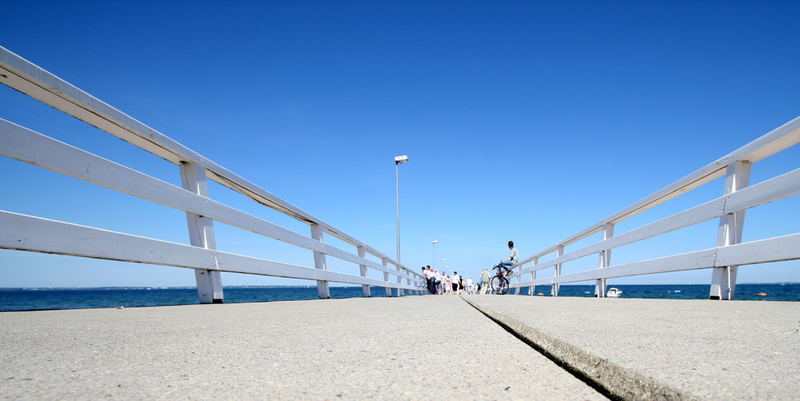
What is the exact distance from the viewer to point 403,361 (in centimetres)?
140

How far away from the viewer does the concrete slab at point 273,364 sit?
3.47 feet

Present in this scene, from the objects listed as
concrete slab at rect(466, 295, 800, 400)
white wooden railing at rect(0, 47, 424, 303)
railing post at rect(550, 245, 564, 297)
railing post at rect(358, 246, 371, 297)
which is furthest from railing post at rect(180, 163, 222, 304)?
railing post at rect(550, 245, 564, 297)

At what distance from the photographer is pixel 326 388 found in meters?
1.09

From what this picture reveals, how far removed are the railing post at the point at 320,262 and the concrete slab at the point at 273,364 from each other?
408 centimetres

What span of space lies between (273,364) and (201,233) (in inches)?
117

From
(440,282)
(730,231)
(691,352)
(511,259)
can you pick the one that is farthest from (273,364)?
(440,282)

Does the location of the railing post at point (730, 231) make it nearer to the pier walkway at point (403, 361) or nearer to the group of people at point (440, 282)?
the pier walkway at point (403, 361)

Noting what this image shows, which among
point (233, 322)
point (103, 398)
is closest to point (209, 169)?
point (233, 322)

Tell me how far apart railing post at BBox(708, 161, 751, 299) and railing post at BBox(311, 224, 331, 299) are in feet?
14.9

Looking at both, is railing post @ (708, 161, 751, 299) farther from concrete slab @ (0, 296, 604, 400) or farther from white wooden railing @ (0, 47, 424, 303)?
white wooden railing @ (0, 47, 424, 303)

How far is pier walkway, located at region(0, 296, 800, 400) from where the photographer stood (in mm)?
1043

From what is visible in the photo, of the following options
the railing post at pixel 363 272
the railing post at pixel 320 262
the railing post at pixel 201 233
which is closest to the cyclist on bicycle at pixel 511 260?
the railing post at pixel 363 272

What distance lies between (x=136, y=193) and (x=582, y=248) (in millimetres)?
6560

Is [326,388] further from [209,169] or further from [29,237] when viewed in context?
[209,169]
